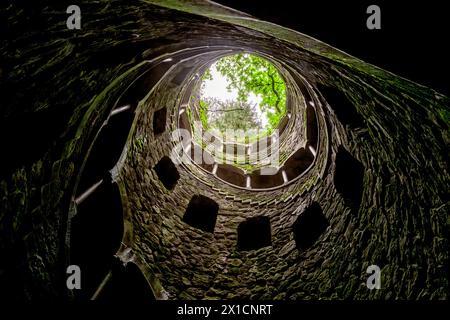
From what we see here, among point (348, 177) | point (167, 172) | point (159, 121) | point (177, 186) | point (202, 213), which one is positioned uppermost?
point (159, 121)

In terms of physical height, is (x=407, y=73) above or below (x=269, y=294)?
above

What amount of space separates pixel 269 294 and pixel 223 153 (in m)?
5.18

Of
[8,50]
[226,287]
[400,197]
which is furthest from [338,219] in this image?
[8,50]

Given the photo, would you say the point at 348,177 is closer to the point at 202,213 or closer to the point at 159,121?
the point at 202,213

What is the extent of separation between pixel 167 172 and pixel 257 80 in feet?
26.9

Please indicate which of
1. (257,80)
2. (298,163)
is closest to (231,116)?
(257,80)

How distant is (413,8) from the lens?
6.01ft

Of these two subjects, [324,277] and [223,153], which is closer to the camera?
[324,277]

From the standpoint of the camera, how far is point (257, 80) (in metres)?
14.1

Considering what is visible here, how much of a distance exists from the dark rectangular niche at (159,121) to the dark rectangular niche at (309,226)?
13.6 ft

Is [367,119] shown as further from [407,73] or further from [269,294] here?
[269,294]

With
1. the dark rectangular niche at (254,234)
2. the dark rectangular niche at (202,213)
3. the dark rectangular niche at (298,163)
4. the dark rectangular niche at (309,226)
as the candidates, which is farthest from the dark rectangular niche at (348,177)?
the dark rectangular niche at (202,213)

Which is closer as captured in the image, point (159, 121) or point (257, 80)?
point (159, 121)

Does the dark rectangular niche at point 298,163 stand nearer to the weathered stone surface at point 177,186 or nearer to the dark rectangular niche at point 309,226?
the weathered stone surface at point 177,186
